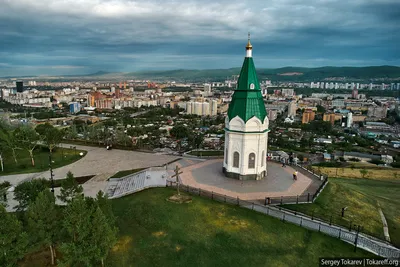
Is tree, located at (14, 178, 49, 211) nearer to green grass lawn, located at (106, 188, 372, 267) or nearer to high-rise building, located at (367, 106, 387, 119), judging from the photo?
green grass lawn, located at (106, 188, 372, 267)

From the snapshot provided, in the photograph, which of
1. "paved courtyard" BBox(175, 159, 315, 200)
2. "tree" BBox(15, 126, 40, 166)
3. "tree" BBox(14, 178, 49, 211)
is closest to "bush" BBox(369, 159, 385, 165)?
"paved courtyard" BBox(175, 159, 315, 200)

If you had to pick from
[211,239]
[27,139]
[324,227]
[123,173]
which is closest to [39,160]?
[27,139]

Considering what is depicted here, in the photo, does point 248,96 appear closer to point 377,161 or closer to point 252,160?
point 252,160

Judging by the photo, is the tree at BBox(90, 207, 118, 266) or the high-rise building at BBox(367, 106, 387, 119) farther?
the high-rise building at BBox(367, 106, 387, 119)

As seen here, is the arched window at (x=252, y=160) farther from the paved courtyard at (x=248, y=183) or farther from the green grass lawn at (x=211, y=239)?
Answer: the green grass lawn at (x=211, y=239)

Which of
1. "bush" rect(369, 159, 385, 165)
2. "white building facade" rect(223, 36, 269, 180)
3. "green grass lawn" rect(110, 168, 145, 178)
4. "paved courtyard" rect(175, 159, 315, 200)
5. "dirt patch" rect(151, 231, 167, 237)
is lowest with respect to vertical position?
"bush" rect(369, 159, 385, 165)

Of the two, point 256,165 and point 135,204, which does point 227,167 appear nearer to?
point 256,165

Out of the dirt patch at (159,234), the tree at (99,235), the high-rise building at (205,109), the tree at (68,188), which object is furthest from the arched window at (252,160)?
the high-rise building at (205,109)
